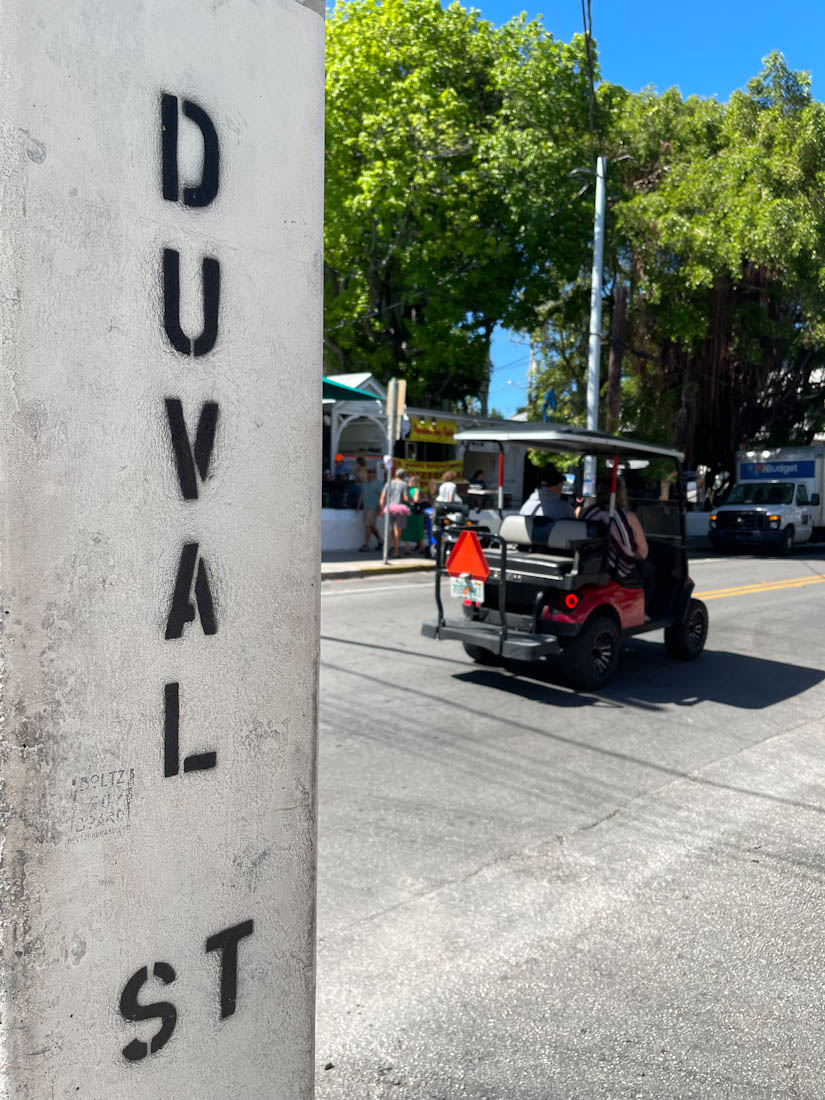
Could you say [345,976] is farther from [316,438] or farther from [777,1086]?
[316,438]

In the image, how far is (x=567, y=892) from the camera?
13.0ft

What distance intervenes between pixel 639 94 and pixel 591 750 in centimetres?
2613

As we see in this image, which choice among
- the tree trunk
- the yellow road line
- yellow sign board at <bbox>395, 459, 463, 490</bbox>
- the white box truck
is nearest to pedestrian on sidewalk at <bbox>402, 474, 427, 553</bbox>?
yellow sign board at <bbox>395, 459, 463, 490</bbox>

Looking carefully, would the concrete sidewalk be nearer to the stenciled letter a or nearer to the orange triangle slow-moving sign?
the orange triangle slow-moving sign

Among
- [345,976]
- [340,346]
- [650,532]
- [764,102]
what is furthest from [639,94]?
[345,976]

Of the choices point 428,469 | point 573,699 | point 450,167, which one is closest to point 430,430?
point 428,469

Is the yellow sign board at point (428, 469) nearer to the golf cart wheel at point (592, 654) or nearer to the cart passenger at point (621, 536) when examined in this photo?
the cart passenger at point (621, 536)

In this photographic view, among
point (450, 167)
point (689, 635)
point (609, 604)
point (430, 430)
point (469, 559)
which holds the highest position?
point (450, 167)

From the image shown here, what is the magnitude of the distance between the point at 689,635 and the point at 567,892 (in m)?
5.44

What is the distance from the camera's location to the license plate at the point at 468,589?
25.6 feet

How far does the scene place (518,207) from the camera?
891 inches

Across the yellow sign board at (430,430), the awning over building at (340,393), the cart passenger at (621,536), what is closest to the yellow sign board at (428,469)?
the yellow sign board at (430,430)

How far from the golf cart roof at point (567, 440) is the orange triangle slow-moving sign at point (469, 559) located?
837mm

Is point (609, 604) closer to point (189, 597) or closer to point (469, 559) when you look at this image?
point (469, 559)
